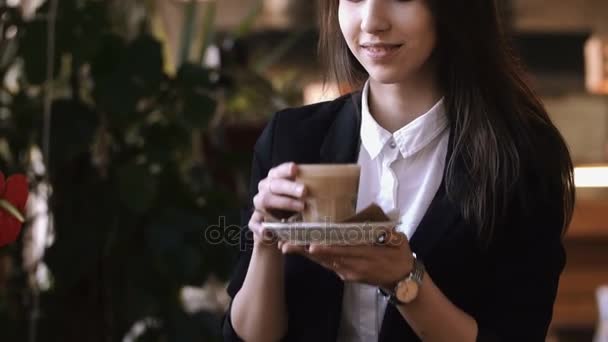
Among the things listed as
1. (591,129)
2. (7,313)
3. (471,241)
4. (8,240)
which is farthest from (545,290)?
(591,129)

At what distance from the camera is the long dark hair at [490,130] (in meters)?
1.09

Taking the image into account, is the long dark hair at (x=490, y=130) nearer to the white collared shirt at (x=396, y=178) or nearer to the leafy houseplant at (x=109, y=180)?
the white collared shirt at (x=396, y=178)

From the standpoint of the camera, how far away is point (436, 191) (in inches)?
44.8

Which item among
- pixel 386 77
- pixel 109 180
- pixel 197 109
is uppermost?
pixel 386 77

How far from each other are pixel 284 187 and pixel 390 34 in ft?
0.66

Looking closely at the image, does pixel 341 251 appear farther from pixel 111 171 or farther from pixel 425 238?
pixel 111 171

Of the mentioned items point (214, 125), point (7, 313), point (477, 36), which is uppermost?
point (477, 36)

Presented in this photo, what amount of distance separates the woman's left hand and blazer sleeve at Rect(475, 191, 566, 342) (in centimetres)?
14

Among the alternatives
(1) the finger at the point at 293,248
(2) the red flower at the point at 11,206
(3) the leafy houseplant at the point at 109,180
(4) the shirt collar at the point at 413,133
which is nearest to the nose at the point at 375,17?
(4) the shirt collar at the point at 413,133

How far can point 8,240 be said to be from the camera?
81 cm

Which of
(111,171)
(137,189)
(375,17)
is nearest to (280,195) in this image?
(375,17)

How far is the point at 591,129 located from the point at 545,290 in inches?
292

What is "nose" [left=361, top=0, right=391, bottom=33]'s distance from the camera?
1040 millimetres

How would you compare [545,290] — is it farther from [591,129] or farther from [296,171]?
[591,129]
